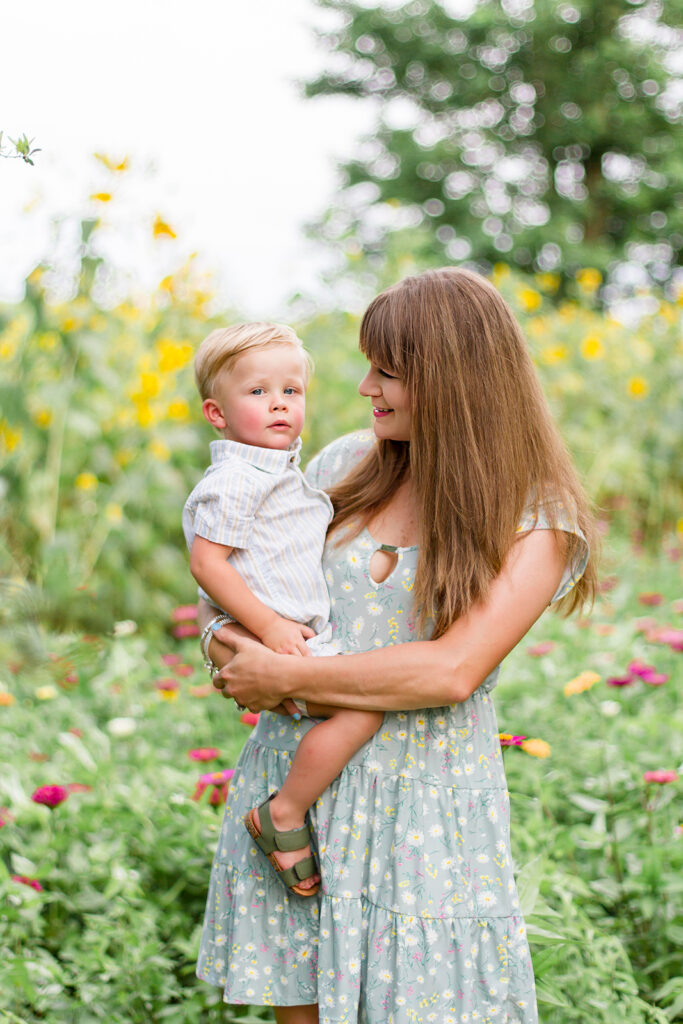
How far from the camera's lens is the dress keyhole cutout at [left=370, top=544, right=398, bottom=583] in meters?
1.56

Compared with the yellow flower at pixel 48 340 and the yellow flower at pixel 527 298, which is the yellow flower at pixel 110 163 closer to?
the yellow flower at pixel 48 340

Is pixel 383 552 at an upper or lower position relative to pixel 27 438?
lower

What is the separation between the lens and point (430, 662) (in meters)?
1.41

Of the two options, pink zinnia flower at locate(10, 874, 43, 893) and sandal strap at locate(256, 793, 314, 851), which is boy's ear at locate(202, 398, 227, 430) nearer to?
sandal strap at locate(256, 793, 314, 851)

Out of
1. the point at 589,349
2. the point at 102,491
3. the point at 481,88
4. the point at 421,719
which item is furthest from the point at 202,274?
the point at 481,88

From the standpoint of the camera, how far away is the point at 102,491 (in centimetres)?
377

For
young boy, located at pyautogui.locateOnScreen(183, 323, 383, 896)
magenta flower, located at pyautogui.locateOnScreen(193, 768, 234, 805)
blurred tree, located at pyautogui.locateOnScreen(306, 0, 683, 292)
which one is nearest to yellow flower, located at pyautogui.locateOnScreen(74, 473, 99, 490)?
magenta flower, located at pyautogui.locateOnScreen(193, 768, 234, 805)

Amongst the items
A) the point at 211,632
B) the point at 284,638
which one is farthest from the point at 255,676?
the point at 211,632

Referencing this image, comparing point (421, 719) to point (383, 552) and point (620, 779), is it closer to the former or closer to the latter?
point (383, 552)

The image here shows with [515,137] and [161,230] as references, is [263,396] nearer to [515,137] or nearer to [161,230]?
[161,230]

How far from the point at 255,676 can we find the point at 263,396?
44cm

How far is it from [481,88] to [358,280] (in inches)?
496

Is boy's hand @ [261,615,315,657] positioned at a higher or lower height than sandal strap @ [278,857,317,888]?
higher

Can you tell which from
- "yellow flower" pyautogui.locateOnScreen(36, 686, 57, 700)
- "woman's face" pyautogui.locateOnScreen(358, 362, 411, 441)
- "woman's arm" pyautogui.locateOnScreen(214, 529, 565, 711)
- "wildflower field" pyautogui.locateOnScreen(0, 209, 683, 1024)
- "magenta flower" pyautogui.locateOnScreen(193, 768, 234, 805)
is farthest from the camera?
"yellow flower" pyautogui.locateOnScreen(36, 686, 57, 700)
